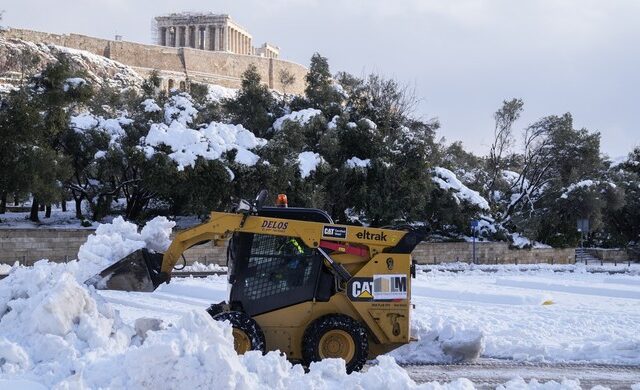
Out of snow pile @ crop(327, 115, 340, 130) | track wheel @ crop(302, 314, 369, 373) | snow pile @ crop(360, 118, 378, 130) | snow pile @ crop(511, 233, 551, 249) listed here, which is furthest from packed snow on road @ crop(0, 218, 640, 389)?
snow pile @ crop(511, 233, 551, 249)

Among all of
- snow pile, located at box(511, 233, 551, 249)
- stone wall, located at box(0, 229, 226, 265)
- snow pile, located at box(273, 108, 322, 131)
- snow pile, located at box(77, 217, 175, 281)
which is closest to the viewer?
snow pile, located at box(77, 217, 175, 281)

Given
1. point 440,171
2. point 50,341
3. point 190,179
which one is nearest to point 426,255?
point 440,171

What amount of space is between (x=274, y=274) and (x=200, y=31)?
119 m

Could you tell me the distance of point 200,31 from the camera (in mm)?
122500

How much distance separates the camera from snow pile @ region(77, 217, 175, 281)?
936cm

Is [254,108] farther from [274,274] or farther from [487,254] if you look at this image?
[274,274]

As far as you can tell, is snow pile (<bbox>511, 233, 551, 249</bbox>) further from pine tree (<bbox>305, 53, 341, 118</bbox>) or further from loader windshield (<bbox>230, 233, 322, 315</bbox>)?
loader windshield (<bbox>230, 233, 322, 315</bbox>)

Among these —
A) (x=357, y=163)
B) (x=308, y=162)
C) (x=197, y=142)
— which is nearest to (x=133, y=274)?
(x=197, y=142)

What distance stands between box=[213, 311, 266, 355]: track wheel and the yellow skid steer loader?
0.84 feet

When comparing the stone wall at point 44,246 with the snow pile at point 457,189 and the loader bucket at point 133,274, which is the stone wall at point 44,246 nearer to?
the snow pile at point 457,189

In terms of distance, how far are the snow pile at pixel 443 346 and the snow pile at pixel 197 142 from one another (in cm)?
2019

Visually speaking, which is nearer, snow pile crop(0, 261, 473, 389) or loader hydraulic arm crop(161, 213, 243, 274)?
snow pile crop(0, 261, 473, 389)

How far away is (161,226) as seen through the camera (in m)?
9.82

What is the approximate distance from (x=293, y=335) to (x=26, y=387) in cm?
361
